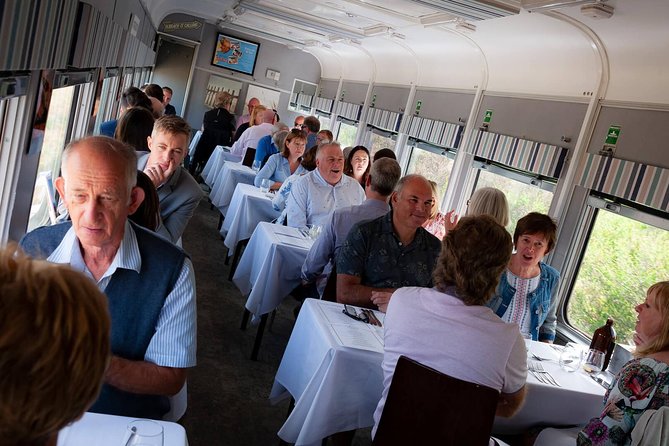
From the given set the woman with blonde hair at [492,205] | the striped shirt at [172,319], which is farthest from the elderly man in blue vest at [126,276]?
the woman with blonde hair at [492,205]

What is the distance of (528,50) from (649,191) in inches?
A: 96.9

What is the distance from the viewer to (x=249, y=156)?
933 cm

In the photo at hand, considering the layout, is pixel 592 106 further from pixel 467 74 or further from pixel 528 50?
pixel 467 74

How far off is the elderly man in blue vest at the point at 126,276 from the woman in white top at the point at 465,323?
3.14 feet

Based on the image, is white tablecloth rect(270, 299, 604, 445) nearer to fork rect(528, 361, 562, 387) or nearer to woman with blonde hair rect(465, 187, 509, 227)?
fork rect(528, 361, 562, 387)

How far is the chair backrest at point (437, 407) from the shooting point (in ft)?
7.78

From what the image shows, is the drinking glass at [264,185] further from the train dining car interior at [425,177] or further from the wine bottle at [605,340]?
the wine bottle at [605,340]

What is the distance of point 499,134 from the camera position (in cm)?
693

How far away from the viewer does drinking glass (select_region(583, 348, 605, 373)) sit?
148 inches

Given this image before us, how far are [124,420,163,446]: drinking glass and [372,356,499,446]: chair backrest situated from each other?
1055 mm

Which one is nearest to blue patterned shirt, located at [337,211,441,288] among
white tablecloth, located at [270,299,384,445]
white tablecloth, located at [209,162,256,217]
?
white tablecloth, located at [270,299,384,445]

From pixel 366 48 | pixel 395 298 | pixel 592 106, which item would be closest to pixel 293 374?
pixel 395 298

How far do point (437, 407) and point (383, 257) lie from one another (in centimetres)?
158

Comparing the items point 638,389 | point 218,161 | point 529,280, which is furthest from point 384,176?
point 218,161
